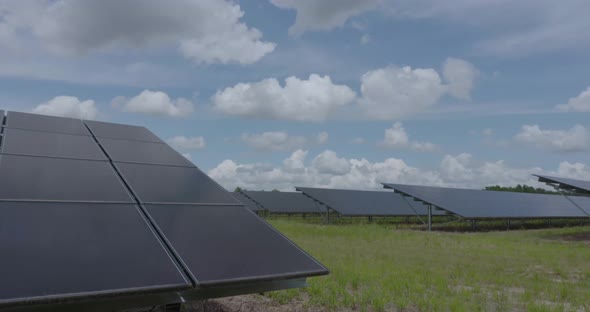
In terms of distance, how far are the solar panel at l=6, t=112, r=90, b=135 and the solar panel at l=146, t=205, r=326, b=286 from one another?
347 centimetres

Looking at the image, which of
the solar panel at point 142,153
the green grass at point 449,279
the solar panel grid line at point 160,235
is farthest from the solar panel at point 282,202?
the solar panel grid line at point 160,235

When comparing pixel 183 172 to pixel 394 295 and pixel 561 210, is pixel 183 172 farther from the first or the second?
pixel 561 210

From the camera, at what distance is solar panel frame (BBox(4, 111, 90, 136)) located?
6.66 m

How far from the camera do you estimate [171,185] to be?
509cm

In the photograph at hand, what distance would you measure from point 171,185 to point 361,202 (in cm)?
2755

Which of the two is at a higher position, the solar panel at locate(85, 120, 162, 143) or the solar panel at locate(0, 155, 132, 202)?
the solar panel at locate(85, 120, 162, 143)

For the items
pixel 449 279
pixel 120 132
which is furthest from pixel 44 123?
pixel 449 279

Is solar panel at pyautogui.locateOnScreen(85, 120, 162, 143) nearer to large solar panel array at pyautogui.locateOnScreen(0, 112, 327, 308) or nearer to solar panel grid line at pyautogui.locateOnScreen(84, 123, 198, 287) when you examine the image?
large solar panel array at pyautogui.locateOnScreen(0, 112, 327, 308)

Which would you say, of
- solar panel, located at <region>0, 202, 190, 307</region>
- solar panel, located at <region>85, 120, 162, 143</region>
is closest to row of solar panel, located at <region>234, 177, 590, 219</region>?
solar panel, located at <region>85, 120, 162, 143</region>

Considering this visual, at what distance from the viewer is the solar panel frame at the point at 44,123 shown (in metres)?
6.66

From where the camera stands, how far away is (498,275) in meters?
8.95

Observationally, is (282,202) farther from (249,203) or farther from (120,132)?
(120,132)

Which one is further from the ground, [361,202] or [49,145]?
[49,145]

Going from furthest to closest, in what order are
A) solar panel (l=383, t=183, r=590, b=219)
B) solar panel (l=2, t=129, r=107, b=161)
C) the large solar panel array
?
solar panel (l=383, t=183, r=590, b=219)
solar panel (l=2, t=129, r=107, b=161)
the large solar panel array
